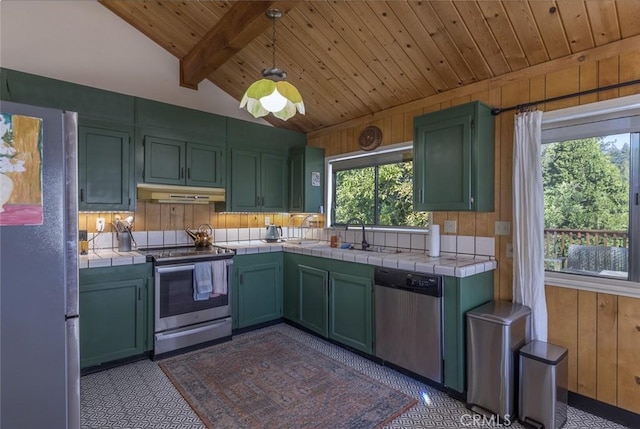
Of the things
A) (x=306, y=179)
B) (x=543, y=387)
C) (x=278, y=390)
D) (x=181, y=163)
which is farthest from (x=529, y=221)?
(x=181, y=163)

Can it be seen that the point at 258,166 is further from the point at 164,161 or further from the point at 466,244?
the point at 466,244

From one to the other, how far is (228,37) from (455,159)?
7.24ft

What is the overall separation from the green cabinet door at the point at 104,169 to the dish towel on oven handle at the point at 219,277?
3.15 feet

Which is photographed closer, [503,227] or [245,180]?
[503,227]

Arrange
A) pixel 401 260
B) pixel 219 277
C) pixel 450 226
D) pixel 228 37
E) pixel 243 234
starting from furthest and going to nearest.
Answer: pixel 243 234 → pixel 219 277 → pixel 450 226 → pixel 228 37 → pixel 401 260

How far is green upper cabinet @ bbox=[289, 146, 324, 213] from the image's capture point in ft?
13.4

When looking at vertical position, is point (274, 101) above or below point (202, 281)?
above

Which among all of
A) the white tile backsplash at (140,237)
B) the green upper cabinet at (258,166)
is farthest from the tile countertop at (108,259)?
the green upper cabinet at (258,166)

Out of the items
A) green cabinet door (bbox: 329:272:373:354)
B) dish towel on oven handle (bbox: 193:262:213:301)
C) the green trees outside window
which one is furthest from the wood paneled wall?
dish towel on oven handle (bbox: 193:262:213:301)

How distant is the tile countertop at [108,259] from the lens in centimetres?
261

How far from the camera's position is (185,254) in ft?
10.2

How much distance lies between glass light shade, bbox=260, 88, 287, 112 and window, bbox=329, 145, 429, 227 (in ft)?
5.46

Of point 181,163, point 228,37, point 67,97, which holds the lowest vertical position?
point 181,163

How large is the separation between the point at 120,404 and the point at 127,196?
67.9 inches
